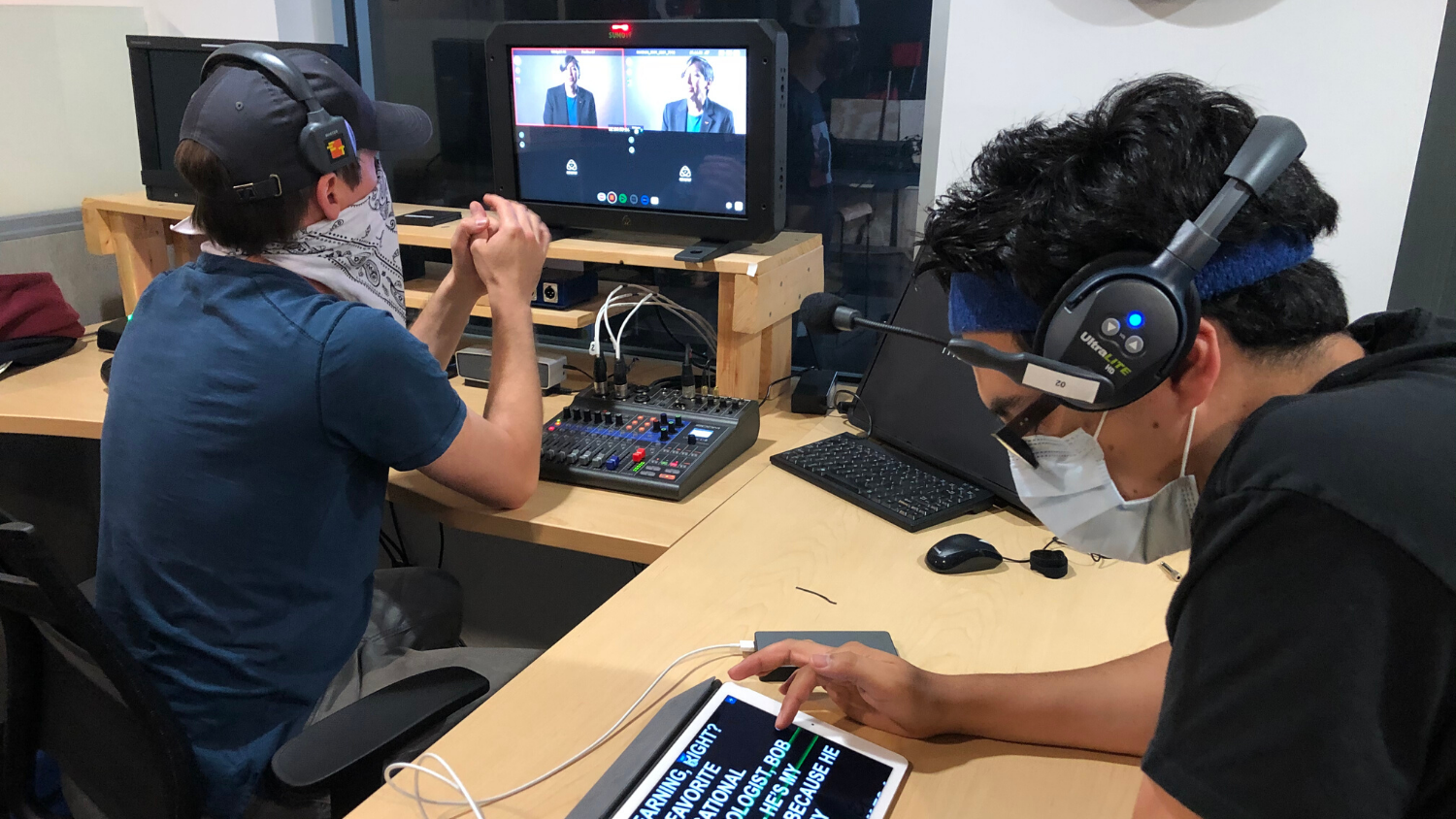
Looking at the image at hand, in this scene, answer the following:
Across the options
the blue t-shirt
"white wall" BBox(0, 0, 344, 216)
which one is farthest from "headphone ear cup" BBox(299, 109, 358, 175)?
"white wall" BBox(0, 0, 344, 216)

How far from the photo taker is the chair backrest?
927 millimetres

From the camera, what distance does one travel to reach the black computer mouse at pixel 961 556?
118 cm

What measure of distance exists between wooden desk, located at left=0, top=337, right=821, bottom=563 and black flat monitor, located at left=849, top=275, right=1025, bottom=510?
158 mm

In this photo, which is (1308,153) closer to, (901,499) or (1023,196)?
(901,499)

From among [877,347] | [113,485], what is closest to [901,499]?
[877,347]

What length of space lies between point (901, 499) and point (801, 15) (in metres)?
1.12

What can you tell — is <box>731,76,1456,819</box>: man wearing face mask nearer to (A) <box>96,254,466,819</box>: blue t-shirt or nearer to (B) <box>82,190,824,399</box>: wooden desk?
(A) <box>96,254,466,819</box>: blue t-shirt

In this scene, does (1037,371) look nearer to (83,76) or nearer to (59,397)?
(59,397)

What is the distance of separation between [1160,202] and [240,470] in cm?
102

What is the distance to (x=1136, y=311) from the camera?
637 millimetres

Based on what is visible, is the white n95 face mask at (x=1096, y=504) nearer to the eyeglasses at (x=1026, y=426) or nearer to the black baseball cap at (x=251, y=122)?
the eyeglasses at (x=1026, y=426)

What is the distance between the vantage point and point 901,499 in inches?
53.5

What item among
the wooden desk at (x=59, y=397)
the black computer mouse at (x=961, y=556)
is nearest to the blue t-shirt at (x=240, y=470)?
the wooden desk at (x=59, y=397)

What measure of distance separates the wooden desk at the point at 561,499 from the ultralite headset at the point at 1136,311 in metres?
0.68
